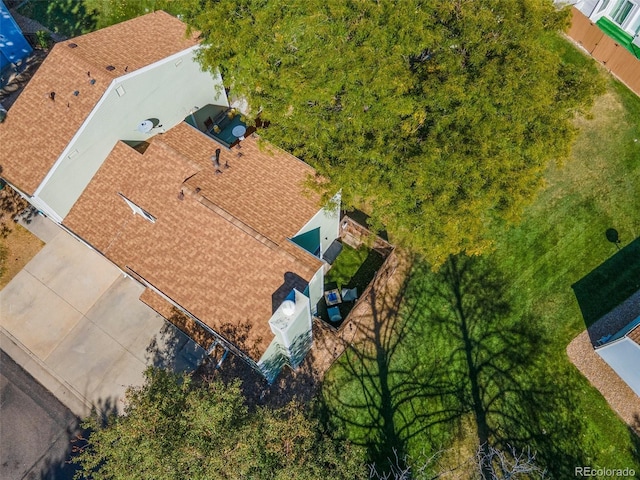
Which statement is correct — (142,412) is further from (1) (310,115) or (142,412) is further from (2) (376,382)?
(1) (310,115)

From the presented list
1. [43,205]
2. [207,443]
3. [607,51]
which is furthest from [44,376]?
[607,51]

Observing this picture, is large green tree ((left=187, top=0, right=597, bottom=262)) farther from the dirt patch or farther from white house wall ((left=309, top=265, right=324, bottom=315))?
the dirt patch

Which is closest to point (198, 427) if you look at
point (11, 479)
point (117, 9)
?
point (11, 479)

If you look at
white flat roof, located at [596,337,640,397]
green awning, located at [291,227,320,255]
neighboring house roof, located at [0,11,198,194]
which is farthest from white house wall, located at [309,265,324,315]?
white flat roof, located at [596,337,640,397]

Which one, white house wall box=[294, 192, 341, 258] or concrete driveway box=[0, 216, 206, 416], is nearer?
white house wall box=[294, 192, 341, 258]

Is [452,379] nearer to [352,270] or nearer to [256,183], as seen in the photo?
[352,270]

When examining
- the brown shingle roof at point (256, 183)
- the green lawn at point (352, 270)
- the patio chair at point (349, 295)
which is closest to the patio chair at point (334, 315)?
the green lawn at point (352, 270)

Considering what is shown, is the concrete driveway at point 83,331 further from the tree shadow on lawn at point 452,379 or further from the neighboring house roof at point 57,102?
the tree shadow on lawn at point 452,379
